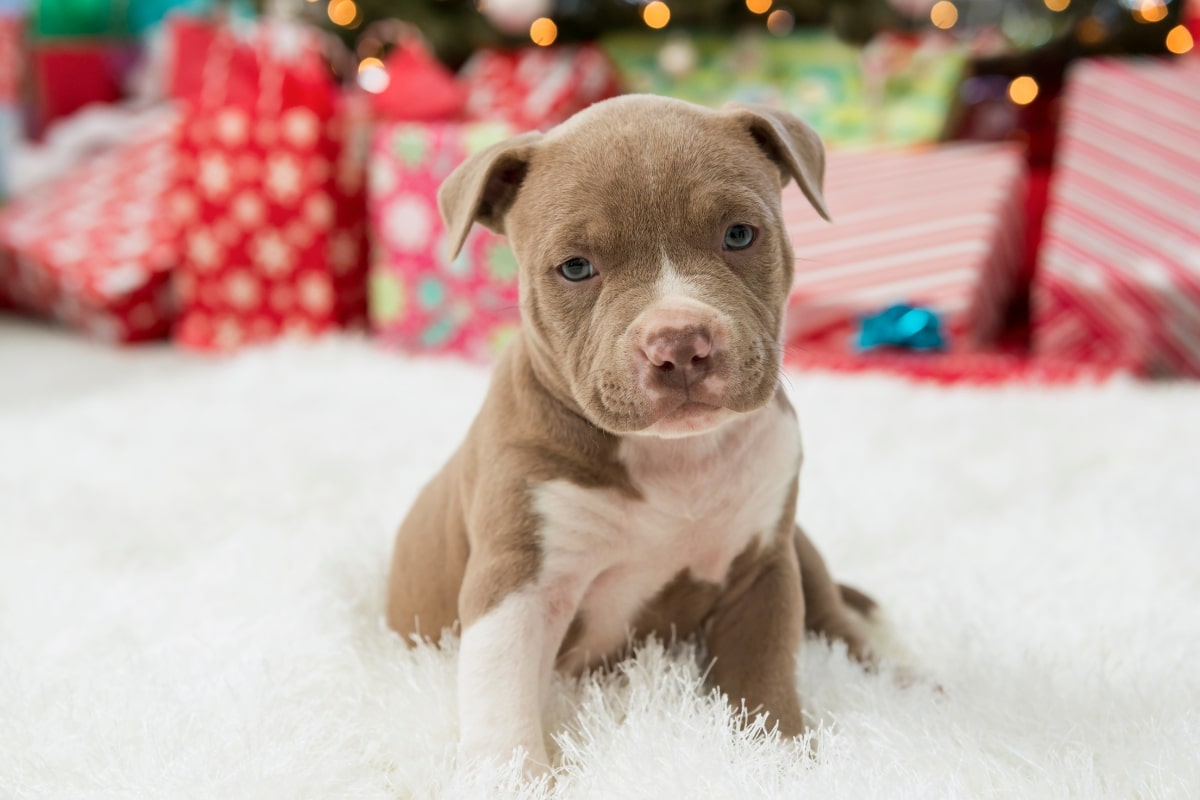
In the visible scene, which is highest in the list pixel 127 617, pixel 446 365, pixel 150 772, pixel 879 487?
pixel 150 772

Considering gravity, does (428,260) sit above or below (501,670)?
below

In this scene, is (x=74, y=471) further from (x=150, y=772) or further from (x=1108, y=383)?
(x=1108, y=383)

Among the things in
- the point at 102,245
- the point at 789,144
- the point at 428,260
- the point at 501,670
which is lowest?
the point at 102,245

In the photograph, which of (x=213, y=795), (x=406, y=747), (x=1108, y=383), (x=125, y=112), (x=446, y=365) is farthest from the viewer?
(x=125, y=112)

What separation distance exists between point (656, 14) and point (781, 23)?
1.57 ft

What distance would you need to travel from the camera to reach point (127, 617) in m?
1.52

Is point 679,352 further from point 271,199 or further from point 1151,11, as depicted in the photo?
point 1151,11

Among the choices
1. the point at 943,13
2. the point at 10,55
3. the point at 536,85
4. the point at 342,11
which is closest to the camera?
the point at 536,85

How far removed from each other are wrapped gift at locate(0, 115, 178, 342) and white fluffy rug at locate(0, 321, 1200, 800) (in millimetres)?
1286

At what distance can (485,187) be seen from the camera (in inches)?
46.5

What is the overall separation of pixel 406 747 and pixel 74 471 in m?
1.40

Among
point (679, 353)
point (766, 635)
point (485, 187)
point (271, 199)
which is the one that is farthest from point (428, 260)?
point (679, 353)

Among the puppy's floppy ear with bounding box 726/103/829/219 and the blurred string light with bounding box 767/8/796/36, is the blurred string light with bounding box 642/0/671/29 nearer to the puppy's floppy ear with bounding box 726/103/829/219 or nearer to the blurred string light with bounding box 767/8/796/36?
the blurred string light with bounding box 767/8/796/36

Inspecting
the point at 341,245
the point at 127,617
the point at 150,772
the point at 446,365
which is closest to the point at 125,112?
the point at 341,245
